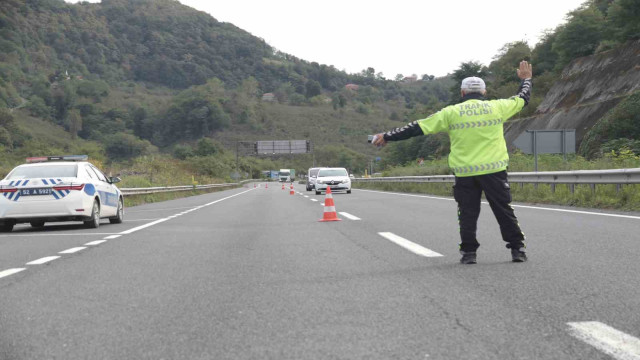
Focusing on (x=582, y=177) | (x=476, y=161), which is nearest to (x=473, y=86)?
(x=476, y=161)

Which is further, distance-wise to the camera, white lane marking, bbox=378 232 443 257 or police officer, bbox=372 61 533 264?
white lane marking, bbox=378 232 443 257

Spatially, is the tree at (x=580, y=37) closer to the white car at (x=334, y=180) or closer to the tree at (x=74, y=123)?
the white car at (x=334, y=180)

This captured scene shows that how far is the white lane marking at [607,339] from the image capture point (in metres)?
3.21

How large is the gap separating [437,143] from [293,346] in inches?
3041

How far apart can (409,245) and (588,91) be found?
133 feet

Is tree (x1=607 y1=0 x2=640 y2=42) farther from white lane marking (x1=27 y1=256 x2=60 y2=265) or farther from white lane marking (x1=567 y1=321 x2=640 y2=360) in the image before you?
white lane marking (x1=567 y1=321 x2=640 y2=360)

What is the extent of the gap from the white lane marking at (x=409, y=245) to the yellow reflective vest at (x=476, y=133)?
4.11 ft

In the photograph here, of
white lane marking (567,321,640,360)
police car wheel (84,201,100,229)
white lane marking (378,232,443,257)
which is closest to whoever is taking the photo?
white lane marking (567,321,640,360)

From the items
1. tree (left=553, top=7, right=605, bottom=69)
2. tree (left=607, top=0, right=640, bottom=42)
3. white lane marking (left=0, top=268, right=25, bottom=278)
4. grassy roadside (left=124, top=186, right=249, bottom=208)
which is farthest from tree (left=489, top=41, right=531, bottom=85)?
white lane marking (left=0, top=268, right=25, bottom=278)

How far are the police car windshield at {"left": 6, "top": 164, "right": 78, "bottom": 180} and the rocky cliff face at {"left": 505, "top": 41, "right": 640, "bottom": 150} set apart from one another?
31.3m

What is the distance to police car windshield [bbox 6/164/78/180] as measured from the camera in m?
12.7

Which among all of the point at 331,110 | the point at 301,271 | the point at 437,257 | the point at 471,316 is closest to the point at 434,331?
the point at 471,316

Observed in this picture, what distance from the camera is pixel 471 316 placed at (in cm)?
417

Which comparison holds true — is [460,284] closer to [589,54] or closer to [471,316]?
[471,316]
